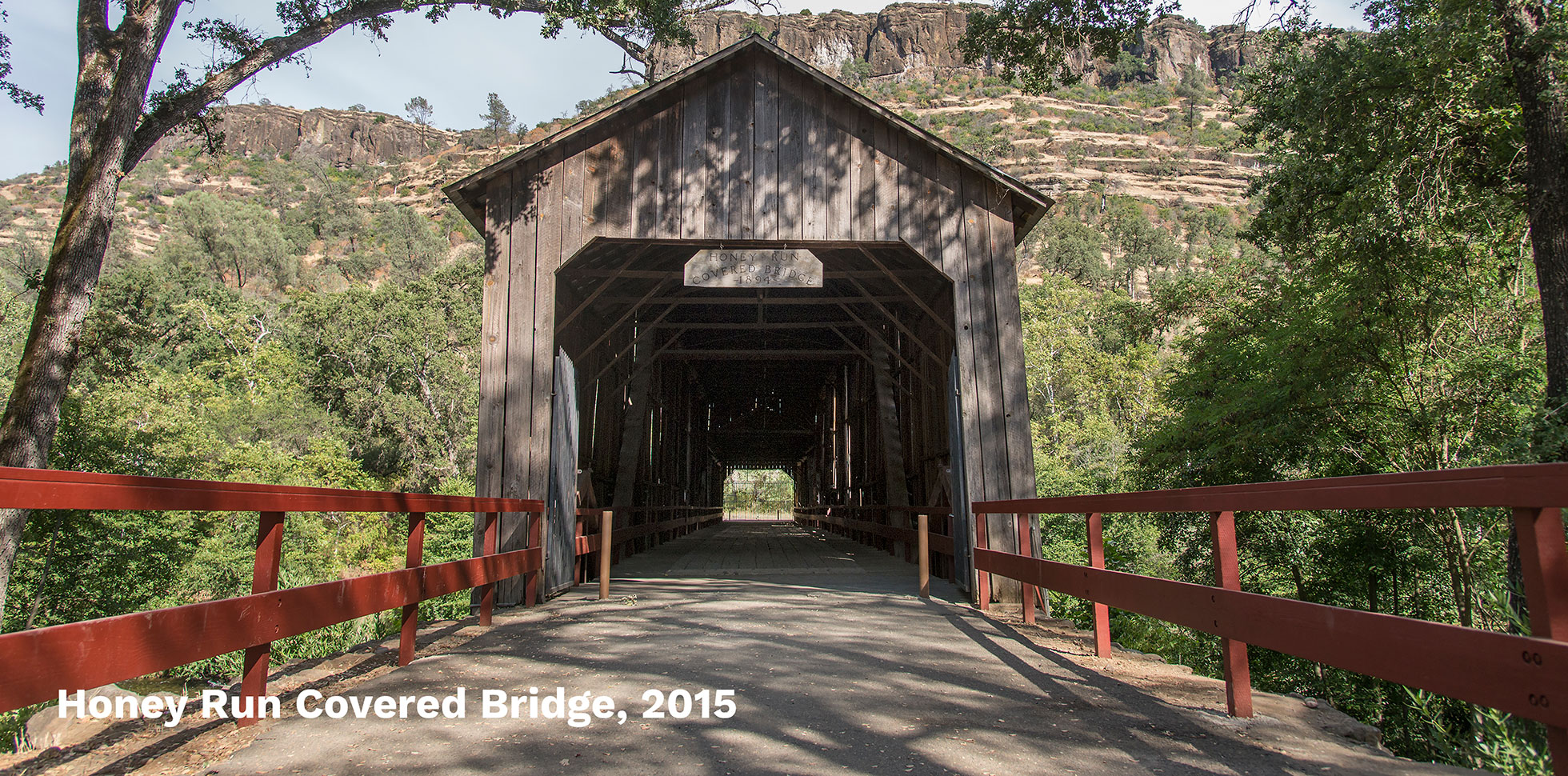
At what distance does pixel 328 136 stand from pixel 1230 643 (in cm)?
12399

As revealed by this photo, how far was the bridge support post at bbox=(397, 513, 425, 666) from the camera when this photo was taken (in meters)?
3.84

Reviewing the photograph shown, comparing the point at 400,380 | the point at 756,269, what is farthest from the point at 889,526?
the point at 400,380

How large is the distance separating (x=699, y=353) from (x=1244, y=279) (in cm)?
1146

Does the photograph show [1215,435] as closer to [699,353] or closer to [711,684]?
[699,353]

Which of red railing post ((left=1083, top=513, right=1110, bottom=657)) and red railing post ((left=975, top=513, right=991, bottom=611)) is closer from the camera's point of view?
red railing post ((left=1083, top=513, right=1110, bottom=657))

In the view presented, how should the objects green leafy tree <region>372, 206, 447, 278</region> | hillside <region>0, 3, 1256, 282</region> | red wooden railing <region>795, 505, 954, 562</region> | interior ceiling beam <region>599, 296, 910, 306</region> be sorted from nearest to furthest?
red wooden railing <region>795, 505, 954, 562</region>, interior ceiling beam <region>599, 296, 910, 306</region>, green leafy tree <region>372, 206, 447, 278</region>, hillside <region>0, 3, 1256, 282</region>

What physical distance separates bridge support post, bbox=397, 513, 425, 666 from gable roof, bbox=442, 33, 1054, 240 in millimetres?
4027

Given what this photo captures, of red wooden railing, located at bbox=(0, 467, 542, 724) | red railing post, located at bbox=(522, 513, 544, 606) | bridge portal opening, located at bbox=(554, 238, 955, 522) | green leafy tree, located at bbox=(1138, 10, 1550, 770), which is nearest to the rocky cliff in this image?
bridge portal opening, located at bbox=(554, 238, 955, 522)

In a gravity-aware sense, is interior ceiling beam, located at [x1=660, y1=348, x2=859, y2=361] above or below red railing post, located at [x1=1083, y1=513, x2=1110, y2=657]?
above

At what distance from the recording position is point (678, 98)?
765 cm

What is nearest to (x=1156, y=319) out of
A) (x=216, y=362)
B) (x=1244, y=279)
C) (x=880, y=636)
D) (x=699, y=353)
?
(x=1244, y=279)

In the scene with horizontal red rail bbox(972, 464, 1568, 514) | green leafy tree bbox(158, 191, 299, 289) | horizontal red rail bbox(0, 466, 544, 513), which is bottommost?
horizontal red rail bbox(972, 464, 1568, 514)

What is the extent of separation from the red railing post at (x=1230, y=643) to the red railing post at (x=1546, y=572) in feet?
3.70

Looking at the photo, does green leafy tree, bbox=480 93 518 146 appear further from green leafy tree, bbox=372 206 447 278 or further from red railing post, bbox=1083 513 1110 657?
red railing post, bbox=1083 513 1110 657
